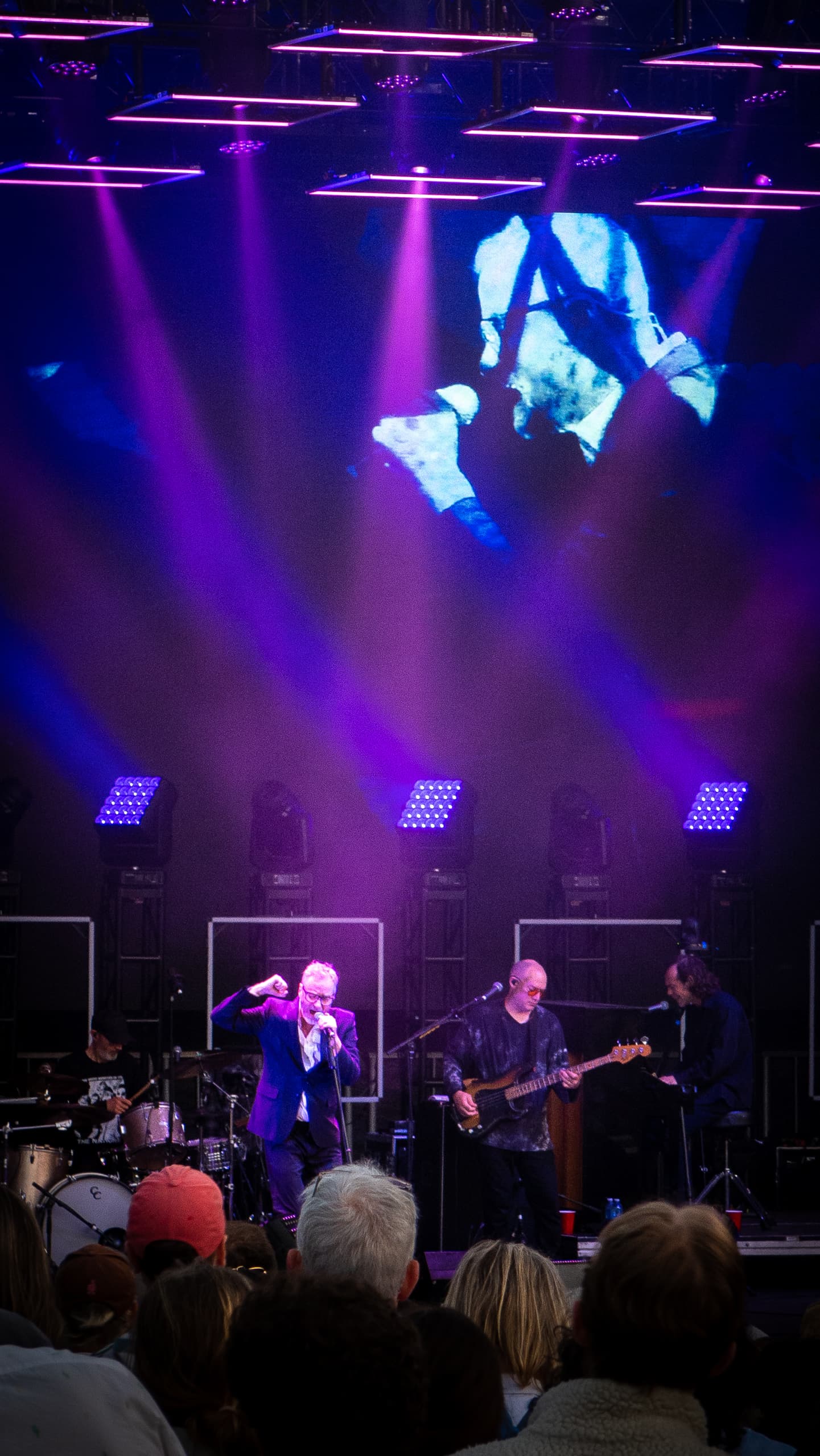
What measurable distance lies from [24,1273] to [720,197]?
10508mm

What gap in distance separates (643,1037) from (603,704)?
4260 millimetres

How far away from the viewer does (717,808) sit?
11.4 m

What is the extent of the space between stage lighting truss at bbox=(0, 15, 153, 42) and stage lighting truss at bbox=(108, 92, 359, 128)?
552 mm

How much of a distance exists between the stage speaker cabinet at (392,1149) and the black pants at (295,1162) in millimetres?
1627

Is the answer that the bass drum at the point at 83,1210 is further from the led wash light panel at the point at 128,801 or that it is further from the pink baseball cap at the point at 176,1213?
the pink baseball cap at the point at 176,1213

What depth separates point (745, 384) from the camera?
521 inches

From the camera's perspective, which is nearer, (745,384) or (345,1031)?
(345,1031)

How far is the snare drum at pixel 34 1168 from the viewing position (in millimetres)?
8562

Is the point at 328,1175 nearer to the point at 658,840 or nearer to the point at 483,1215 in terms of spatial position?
the point at 483,1215

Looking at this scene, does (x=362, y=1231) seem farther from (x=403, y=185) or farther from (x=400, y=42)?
(x=403, y=185)

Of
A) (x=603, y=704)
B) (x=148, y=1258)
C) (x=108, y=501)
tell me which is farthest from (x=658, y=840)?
(x=148, y=1258)

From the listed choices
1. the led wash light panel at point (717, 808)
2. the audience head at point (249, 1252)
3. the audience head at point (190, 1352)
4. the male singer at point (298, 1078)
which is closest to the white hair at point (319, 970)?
the male singer at point (298, 1078)

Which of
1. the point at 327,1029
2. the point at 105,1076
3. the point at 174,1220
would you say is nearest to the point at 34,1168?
the point at 105,1076

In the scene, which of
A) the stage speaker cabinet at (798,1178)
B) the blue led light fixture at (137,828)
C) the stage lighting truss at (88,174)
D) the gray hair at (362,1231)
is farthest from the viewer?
the blue led light fixture at (137,828)
